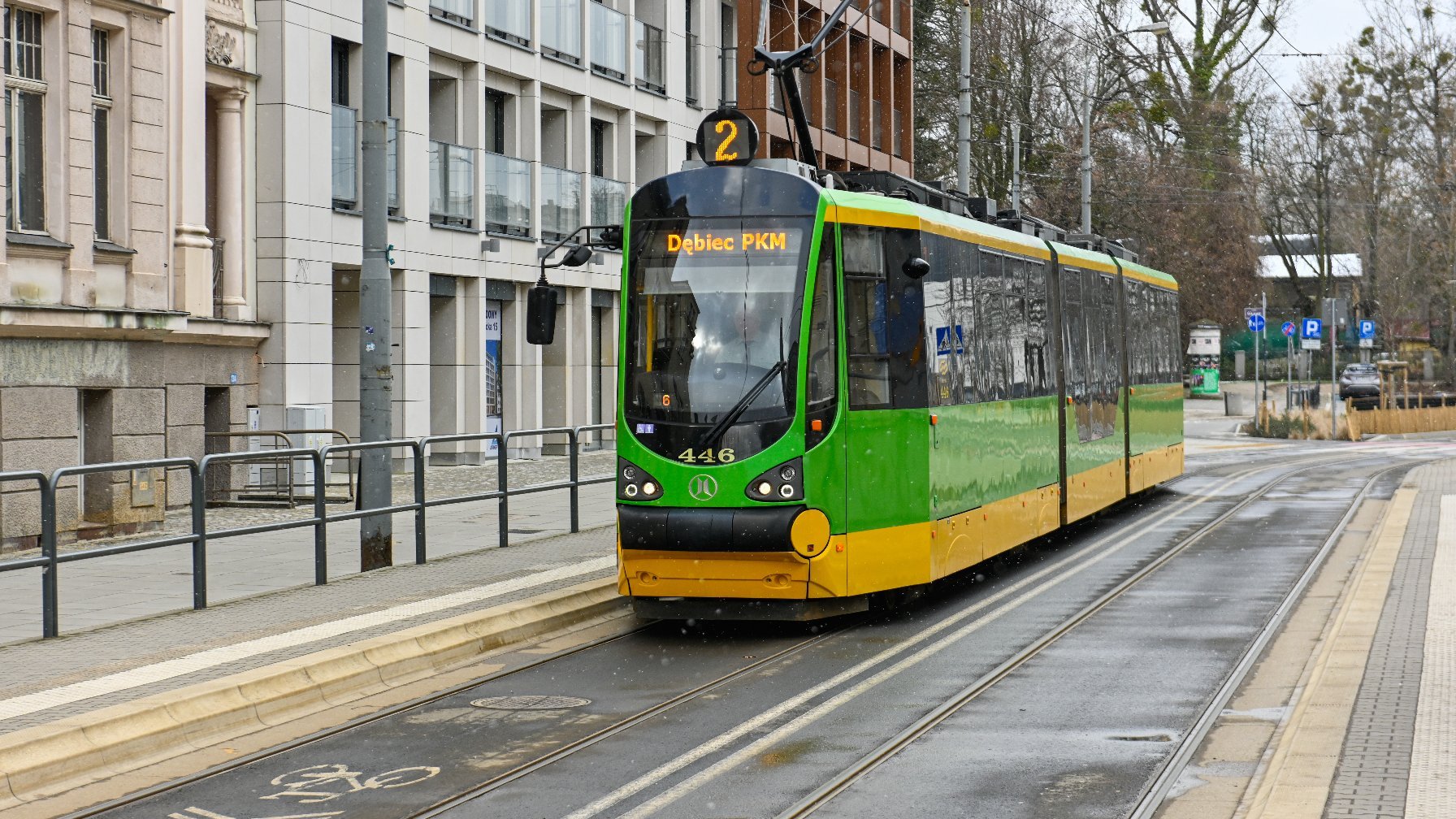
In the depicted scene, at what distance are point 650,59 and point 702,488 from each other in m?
25.2

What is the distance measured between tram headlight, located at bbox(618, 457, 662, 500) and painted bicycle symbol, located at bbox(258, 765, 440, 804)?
429 cm

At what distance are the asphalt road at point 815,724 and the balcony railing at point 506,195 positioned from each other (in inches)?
663

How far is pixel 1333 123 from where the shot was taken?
205ft

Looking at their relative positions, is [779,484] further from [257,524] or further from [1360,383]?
[1360,383]

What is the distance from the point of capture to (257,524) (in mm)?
13555

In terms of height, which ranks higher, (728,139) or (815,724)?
(728,139)

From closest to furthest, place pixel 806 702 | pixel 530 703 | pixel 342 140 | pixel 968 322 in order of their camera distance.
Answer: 1. pixel 806 702
2. pixel 530 703
3. pixel 968 322
4. pixel 342 140

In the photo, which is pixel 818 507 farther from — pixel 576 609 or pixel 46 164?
pixel 46 164

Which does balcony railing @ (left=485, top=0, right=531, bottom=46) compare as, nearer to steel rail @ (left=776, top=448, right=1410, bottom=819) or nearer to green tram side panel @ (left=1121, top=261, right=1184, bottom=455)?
green tram side panel @ (left=1121, top=261, right=1184, bottom=455)

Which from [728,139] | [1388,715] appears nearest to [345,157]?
[728,139]

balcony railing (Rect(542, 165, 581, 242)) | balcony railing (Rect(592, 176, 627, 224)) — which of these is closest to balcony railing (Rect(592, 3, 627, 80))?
balcony railing (Rect(592, 176, 627, 224))

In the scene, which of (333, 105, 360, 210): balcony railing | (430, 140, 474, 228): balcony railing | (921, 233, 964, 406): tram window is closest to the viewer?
(921, 233, 964, 406): tram window

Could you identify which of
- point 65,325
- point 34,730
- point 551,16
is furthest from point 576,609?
point 551,16

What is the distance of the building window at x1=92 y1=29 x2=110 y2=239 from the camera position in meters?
19.6
